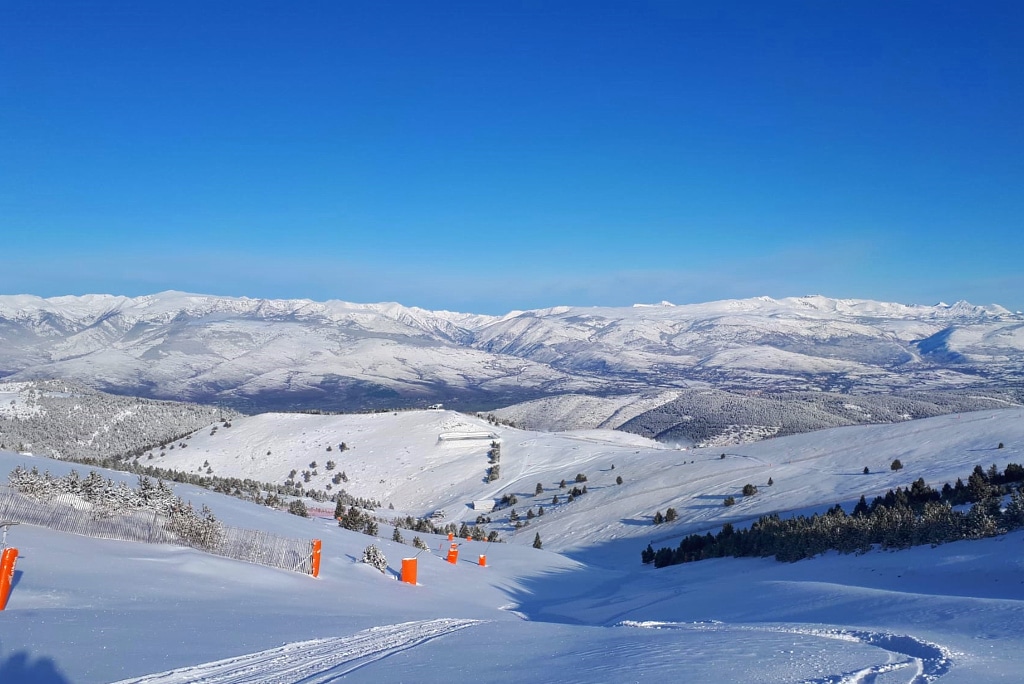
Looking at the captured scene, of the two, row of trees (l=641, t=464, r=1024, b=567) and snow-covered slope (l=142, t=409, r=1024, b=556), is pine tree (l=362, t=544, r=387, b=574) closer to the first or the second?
row of trees (l=641, t=464, r=1024, b=567)

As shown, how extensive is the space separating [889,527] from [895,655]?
7894 mm

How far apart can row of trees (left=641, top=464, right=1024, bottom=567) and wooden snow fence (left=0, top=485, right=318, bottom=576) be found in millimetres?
9309

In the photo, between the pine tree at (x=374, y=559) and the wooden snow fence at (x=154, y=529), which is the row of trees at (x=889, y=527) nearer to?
the pine tree at (x=374, y=559)

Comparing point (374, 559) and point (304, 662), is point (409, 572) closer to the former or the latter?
point (374, 559)

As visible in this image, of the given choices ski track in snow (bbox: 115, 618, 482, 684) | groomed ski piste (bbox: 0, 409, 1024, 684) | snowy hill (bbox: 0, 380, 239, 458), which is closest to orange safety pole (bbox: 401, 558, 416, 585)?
groomed ski piste (bbox: 0, 409, 1024, 684)

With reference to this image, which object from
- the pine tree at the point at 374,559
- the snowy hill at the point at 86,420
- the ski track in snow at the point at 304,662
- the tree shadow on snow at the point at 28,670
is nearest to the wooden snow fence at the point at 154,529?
the pine tree at the point at 374,559

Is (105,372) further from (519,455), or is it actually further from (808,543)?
(808,543)

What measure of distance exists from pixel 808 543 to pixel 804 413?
67.8m

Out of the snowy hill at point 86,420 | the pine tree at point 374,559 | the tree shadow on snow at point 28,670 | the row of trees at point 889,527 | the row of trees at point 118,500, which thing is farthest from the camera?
the snowy hill at point 86,420

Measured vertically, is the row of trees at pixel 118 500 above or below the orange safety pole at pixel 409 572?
above

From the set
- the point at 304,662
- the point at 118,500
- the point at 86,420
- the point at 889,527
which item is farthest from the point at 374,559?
the point at 86,420

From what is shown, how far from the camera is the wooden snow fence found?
1048 centimetres

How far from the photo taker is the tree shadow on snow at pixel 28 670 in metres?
4.86

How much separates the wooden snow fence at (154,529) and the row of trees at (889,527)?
9.31m
